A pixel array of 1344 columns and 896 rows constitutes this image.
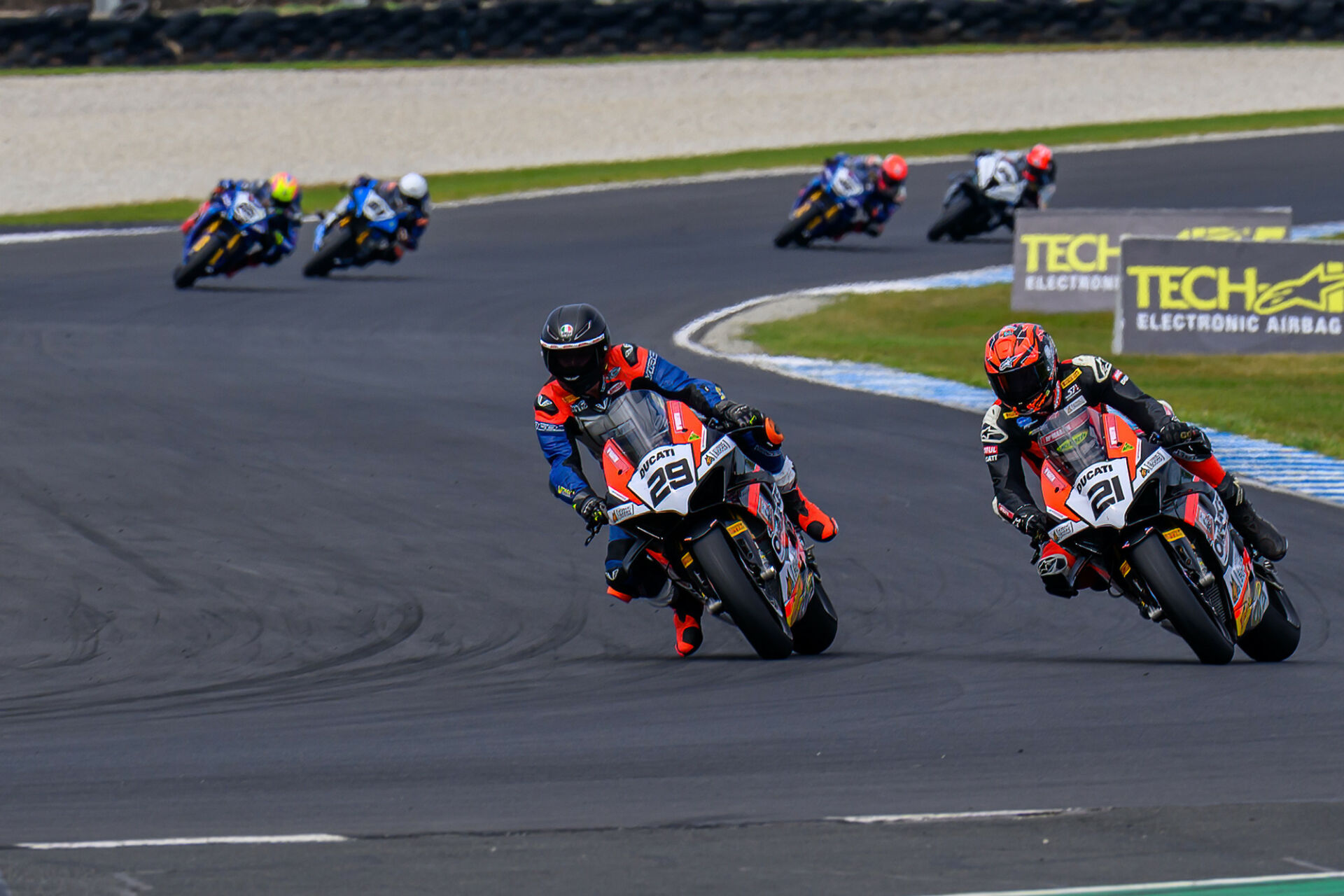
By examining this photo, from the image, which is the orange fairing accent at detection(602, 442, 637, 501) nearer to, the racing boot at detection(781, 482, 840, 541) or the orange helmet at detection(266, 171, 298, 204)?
the racing boot at detection(781, 482, 840, 541)

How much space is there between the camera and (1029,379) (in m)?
7.66

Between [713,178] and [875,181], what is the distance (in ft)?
23.7

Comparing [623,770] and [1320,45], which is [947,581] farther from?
[1320,45]

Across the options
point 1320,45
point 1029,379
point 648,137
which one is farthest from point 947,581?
point 1320,45

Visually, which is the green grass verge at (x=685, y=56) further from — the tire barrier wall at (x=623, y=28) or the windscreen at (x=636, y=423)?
the windscreen at (x=636, y=423)

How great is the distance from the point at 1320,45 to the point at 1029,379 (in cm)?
3947

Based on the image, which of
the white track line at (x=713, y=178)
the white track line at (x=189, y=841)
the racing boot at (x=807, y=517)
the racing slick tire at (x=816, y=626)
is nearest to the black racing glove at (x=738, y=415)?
the racing boot at (x=807, y=517)

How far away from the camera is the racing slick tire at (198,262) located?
2242cm

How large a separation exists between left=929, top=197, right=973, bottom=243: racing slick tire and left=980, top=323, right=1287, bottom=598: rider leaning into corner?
20.8 metres

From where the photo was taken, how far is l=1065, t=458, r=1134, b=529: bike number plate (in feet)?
24.4

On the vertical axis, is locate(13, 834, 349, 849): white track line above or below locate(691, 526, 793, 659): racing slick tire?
above

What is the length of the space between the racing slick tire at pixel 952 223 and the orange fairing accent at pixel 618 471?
21.3m

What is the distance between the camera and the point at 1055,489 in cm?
780

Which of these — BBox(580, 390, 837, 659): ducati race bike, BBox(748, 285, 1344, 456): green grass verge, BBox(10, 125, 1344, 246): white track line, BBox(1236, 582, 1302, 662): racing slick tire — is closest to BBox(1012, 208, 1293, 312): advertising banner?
BBox(748, 285, 1344, 456): green grass verge
